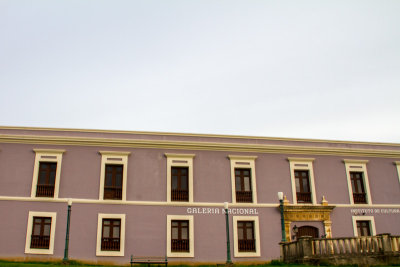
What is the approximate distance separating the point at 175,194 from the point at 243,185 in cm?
388

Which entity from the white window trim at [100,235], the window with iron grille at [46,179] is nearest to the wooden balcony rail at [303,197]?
the white window trim at [100,235]

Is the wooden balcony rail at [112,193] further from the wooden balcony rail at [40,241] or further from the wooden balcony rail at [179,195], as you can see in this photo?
the wooden balcony rail at [40,241]

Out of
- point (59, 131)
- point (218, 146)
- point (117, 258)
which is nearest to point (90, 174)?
point (59, 131)

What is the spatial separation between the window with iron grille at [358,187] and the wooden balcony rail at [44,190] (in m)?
16.9

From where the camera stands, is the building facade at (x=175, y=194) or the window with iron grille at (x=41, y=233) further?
the building facade at (x=175, y=194)

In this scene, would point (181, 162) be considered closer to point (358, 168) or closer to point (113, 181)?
point (113, 181)

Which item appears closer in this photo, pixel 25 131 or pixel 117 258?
pixel 117 258

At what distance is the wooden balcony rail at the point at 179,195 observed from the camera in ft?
77.8

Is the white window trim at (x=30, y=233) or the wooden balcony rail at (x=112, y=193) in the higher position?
the wooden balcony rail at (x=112, y=193)

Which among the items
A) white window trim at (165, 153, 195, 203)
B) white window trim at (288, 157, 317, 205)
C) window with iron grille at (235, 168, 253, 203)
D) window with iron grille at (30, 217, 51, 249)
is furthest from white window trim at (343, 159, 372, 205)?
window with iron grille at (30, 217, 51, 249)

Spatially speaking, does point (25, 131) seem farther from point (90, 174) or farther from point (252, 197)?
point (252, 197)

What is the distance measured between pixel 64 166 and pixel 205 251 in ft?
28.5

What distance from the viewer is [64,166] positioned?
76.6 feet

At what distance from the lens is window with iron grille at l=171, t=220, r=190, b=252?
900 inches
